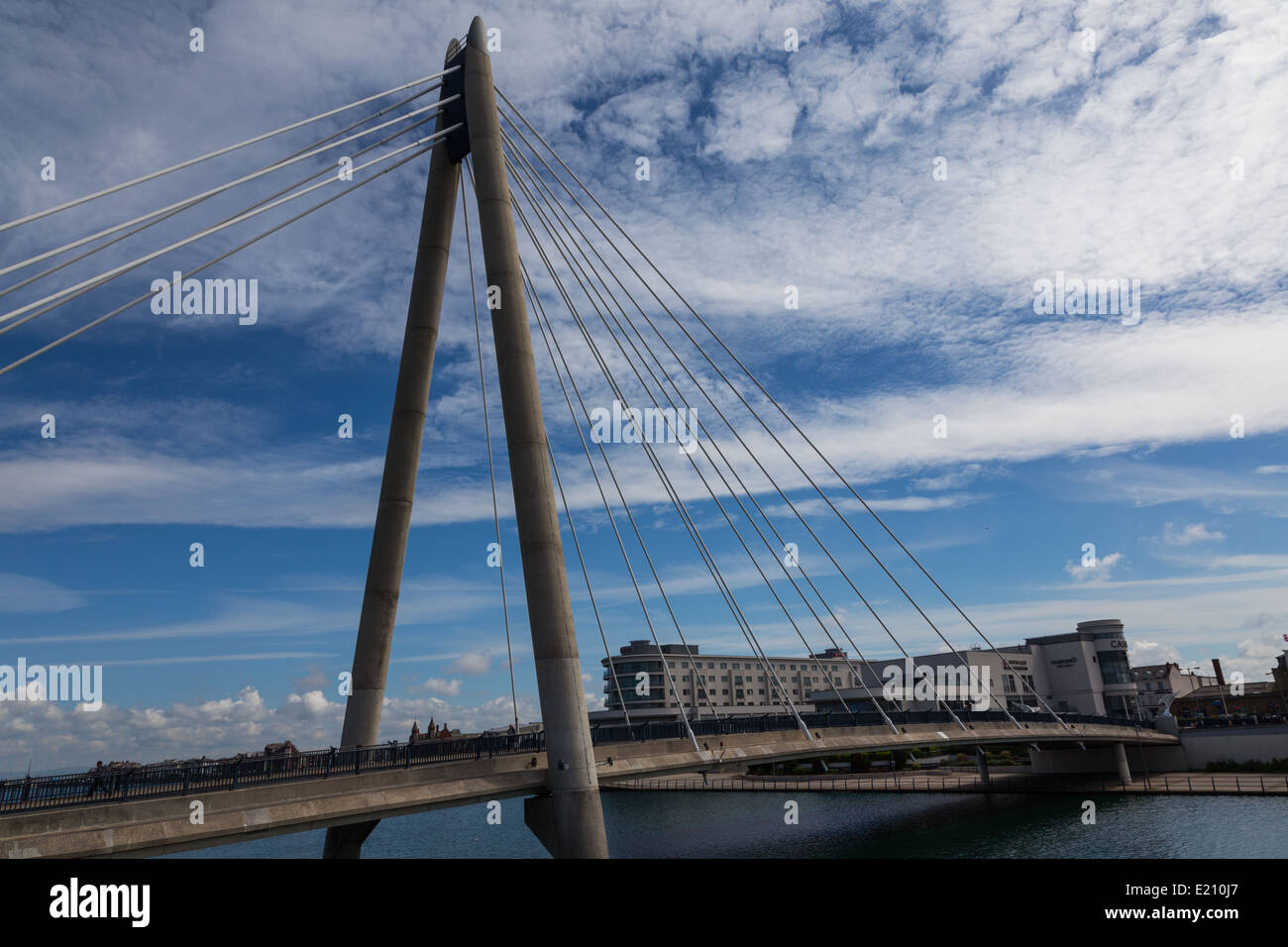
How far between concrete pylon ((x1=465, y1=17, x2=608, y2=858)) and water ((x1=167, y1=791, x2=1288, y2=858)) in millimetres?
23016

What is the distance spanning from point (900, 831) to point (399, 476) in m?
37.6

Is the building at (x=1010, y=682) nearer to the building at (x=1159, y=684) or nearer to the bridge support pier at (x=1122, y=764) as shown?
the bridge support pier at (x=1122, y=764)

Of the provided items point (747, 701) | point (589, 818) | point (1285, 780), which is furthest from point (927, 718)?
point (747, 701)

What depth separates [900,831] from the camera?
4725 cm

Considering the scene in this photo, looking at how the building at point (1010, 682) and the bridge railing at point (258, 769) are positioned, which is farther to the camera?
the building at point (1010, 682)

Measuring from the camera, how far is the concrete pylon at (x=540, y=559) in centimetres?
2073

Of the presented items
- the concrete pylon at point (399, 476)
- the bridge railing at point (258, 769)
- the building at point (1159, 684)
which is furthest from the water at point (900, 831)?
the building at point (1159, 684)

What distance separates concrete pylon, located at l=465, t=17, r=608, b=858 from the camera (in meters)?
20.7

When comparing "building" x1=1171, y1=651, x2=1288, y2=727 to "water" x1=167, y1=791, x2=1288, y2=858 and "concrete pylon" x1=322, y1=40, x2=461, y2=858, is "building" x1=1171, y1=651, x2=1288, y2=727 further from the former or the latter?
"concrete pylon" x1=322, y1=40, x2=461, y2=858

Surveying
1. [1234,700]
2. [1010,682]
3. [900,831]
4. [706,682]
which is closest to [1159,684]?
[1234,700]

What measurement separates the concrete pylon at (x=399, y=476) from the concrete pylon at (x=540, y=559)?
4.54 meters

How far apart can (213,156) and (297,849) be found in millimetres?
50419

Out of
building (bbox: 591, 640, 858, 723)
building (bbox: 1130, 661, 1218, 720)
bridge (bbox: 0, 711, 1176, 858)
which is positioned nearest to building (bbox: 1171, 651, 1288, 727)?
building (bbox: 1130, 661, 1218, 720)
